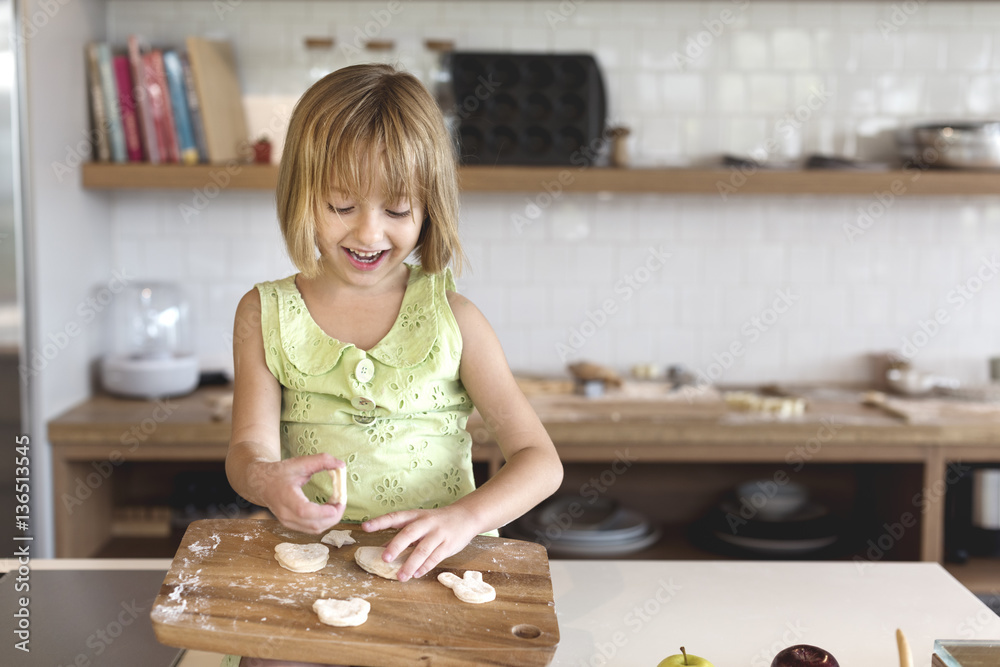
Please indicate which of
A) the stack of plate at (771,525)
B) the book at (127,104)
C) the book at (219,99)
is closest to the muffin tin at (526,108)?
the book at (219,99)

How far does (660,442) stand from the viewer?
2.39 metres

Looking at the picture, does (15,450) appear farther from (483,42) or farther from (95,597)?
(483,42)

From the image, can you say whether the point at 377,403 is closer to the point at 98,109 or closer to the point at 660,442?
the point at 660,442

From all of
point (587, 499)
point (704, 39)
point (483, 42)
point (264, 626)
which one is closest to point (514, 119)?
point (483, 42)

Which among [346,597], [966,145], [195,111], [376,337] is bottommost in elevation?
[346,597]

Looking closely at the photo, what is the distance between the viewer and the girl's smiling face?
1214mm

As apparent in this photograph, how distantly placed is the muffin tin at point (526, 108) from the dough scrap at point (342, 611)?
6.09 feet

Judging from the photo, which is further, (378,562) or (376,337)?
(376,337)

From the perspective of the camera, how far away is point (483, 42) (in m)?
2.83

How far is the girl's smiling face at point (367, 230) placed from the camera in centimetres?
121

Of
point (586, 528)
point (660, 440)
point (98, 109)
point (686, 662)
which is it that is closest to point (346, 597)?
point (686, 662)

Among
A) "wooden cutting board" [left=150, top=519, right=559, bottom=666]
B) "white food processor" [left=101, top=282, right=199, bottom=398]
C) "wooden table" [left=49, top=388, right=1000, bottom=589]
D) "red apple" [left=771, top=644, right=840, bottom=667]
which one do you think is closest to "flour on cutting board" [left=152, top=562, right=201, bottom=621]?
"wooden cutting board" [left=150, top=519, right=559, bottom=666]

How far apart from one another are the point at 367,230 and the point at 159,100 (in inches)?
65.8

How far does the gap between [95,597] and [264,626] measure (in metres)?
0.46
